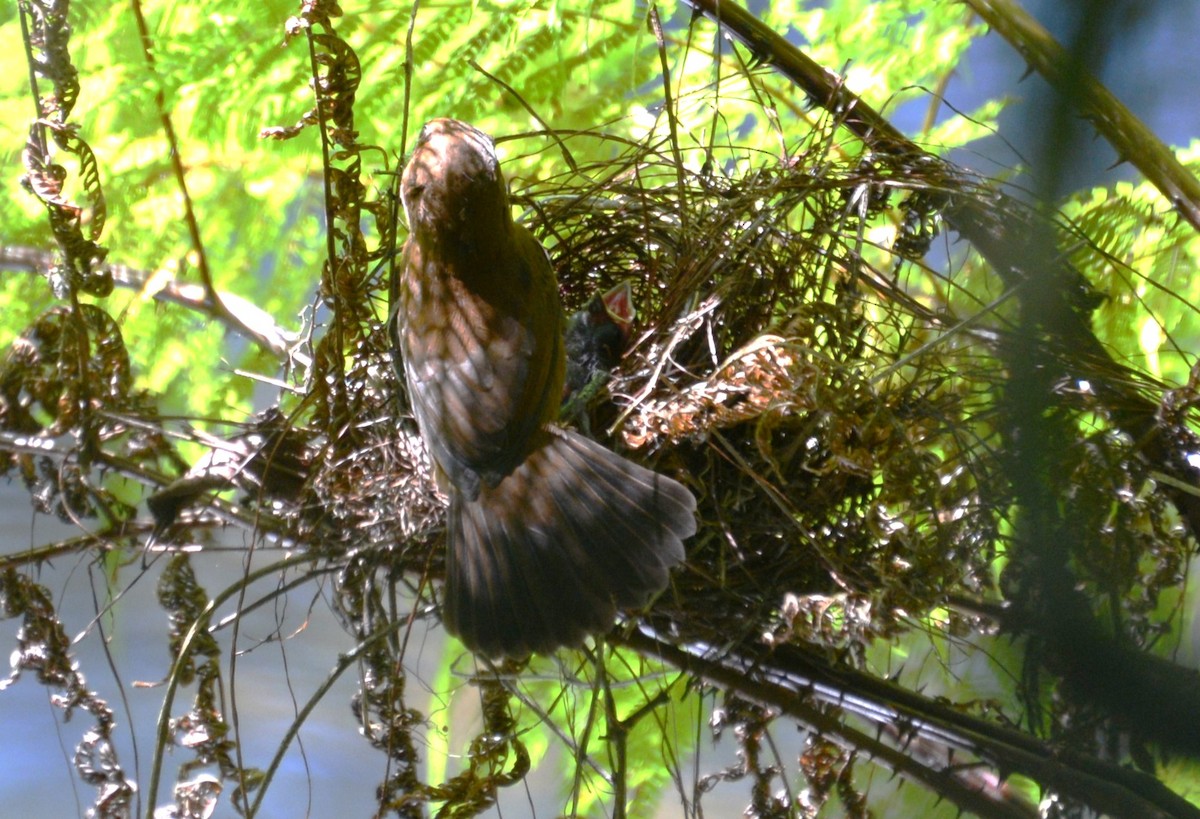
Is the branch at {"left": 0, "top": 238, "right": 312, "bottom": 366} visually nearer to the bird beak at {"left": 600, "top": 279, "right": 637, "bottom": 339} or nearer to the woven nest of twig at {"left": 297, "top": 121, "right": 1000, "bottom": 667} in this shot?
the woven nest of twig at {"left": 297, "top": 121, "right": 1000, "bottom": 667}

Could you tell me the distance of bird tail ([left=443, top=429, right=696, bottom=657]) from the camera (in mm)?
1272

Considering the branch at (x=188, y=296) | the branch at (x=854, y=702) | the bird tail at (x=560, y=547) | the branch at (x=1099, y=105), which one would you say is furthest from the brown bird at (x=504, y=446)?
the branch at (x=1099, y=105)

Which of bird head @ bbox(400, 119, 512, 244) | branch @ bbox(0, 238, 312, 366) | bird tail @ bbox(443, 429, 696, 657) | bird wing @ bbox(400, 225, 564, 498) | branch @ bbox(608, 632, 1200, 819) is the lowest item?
branch @ bbox(608, 632, 1200, 819)

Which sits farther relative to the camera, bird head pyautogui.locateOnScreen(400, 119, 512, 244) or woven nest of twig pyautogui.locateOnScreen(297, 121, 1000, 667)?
bird head pyautogui.locateOnScreen(400, 119, 512, 244)

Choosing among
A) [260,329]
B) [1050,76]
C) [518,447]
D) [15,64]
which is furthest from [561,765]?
[1050,76]

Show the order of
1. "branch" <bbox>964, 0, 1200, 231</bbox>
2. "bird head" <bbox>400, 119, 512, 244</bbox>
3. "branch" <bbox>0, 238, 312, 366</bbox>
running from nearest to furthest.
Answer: "branch" <bbox>964, 0, 1200, 231</bbox>, "bird head" <bbox>400, 119, 512, 244</bbox>, "branch" <bbox>0, 238, 312, 366</bbox>

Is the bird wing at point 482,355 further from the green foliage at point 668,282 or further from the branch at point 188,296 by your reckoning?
the branch at point 188,296

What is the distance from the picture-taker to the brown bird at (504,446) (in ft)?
4.32

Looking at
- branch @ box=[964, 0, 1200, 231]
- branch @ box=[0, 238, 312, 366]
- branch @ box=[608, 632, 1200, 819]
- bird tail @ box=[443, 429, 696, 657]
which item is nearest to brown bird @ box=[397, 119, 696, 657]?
bird tail @ box=[443, 429, 696, 657]

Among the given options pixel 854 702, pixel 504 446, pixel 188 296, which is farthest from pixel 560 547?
pixel 188 296

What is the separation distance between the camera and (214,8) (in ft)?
6.15

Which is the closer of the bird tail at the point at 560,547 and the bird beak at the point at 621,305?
the bird tail at the point at 560,547

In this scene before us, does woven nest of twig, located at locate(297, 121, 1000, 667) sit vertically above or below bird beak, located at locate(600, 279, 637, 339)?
below

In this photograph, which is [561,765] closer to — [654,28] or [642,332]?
[642,332]
